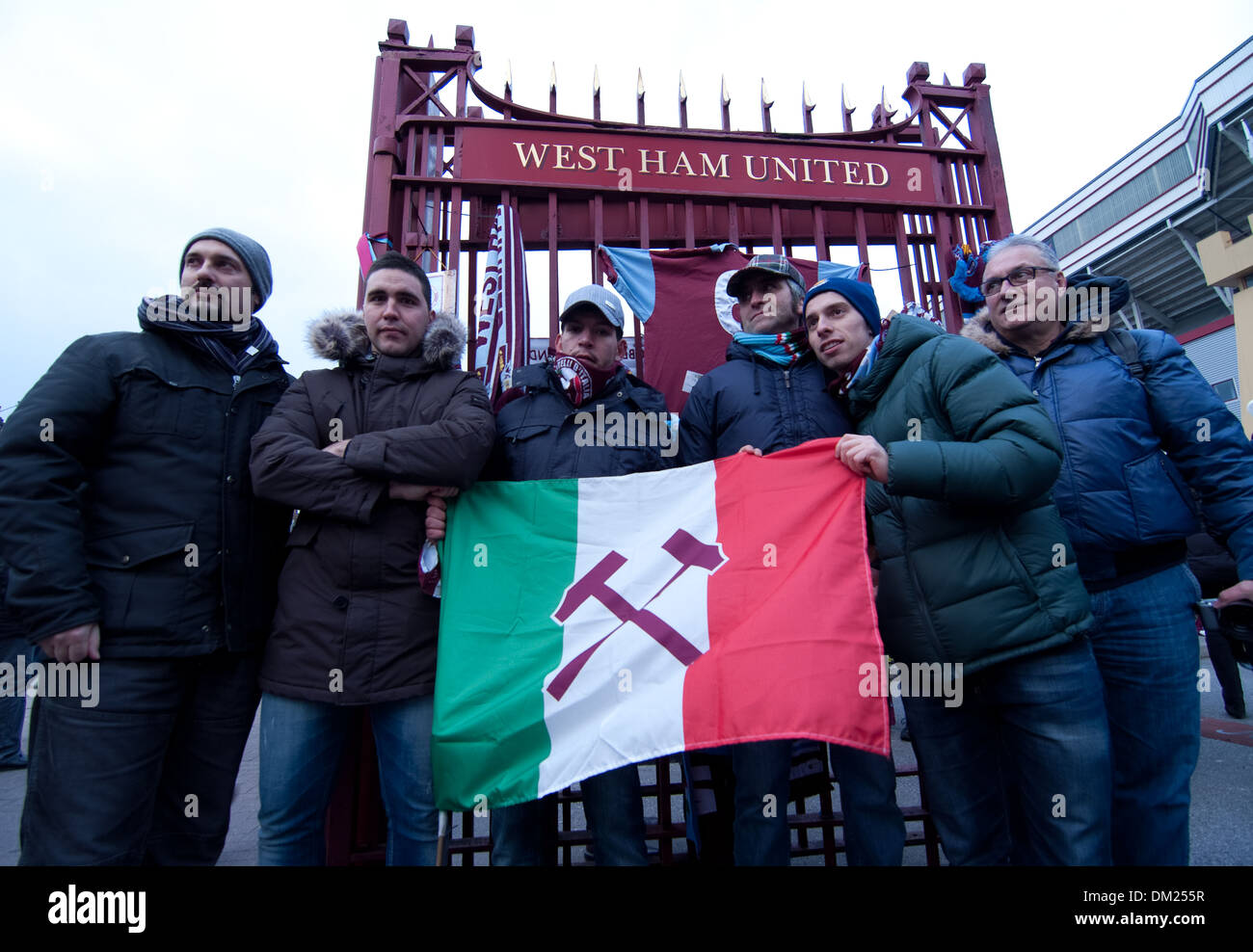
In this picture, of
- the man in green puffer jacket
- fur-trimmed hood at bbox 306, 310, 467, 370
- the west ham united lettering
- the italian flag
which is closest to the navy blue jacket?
the italian flag

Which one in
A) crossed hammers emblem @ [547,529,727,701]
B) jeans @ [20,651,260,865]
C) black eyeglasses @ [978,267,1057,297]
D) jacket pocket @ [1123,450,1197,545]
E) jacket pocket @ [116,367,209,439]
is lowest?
jeans @ [20,651,260,865]

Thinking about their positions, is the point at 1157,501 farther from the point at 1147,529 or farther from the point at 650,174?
the point at 650,174

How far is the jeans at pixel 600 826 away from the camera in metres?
2.12

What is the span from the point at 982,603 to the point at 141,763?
8.24ft

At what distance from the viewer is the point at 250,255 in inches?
92.3

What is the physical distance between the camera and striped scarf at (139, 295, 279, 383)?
2.14 m

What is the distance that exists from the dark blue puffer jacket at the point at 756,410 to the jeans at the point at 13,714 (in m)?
4.84

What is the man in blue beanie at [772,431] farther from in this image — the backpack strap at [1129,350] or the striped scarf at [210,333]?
the striped scarf at [210,333]

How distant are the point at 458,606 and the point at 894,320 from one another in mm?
1811

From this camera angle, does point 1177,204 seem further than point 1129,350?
Yes

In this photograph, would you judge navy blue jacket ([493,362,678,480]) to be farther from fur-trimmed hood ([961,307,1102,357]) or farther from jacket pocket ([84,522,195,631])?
fur-trimmed hood ([961,307,1102,357])

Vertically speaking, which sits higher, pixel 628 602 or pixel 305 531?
pixel 305 531

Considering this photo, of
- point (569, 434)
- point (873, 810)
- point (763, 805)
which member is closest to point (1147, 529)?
point (873, 810)

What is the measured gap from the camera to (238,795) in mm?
4156
